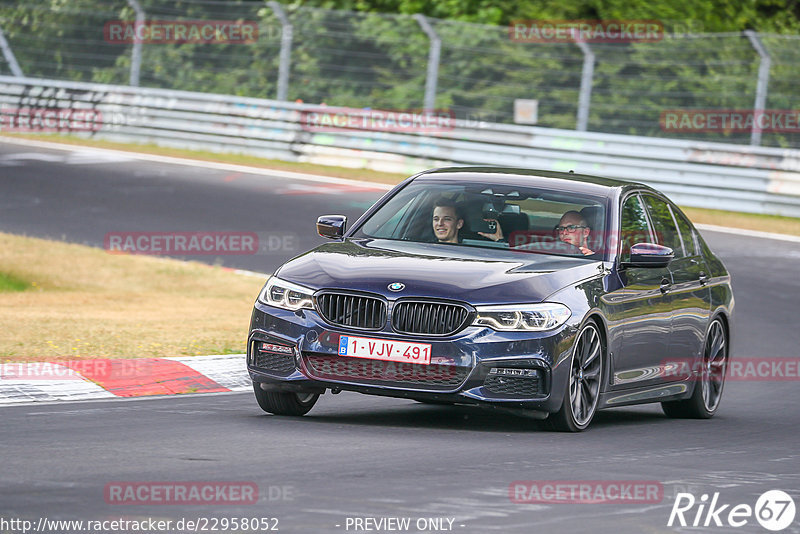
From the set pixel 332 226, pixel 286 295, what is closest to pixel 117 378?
pixel 332 226

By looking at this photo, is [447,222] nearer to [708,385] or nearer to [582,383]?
[582,383]

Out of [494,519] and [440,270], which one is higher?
A: [440,270]

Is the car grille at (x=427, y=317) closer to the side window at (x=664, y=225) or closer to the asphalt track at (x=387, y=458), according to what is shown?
the asphalt track at (x=387, y=458)

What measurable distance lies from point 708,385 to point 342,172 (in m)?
16.5

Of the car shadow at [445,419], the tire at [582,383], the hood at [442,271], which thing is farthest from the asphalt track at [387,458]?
the hood at [442,271]

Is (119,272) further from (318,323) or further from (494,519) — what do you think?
(494,519)

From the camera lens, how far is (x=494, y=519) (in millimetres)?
6215

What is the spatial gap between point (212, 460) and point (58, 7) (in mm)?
25251

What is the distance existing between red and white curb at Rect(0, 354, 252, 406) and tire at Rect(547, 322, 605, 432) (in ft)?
8.68

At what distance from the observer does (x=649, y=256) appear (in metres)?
9.45

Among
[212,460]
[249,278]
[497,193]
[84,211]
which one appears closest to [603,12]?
[84,211]

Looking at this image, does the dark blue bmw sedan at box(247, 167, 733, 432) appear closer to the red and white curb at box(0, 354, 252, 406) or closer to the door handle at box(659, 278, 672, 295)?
the door handle at box(659, 278, 672, 295)

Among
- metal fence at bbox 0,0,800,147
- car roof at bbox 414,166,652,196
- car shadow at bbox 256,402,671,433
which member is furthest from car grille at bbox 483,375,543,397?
metal fence at bbox 0,0,800,147

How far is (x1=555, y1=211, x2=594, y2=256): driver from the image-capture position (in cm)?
963
